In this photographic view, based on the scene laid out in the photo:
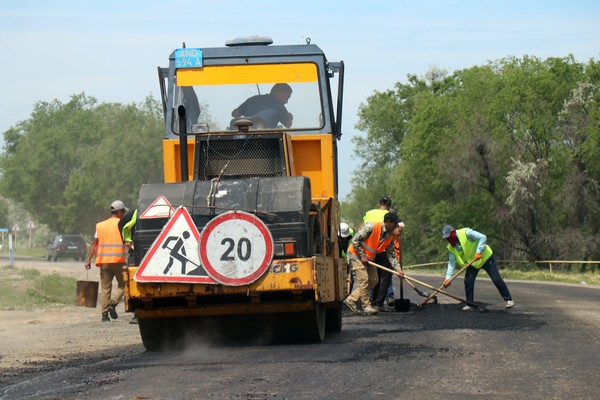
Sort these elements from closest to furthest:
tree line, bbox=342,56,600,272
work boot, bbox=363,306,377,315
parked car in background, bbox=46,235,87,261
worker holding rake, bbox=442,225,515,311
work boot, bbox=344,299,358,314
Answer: work boot, bbox=363,306,377,315 → work boot, bbox=344,299,358,314 → worker holding rake, bbox=442,225,515,311 → tree line, bbox=342,56,600,272 → parked car in background, bbox=46,235,87,261

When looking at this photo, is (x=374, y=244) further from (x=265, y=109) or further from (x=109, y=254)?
(x=265, y=109)

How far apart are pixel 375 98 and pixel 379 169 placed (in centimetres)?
529

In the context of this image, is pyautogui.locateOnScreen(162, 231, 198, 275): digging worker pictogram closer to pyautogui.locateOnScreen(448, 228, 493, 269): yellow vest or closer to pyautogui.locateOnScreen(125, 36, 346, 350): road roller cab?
pyautogui.locateOnScreen(125, 36, 346, 350): road roller cab

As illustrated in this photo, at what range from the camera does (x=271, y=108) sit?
12156mm

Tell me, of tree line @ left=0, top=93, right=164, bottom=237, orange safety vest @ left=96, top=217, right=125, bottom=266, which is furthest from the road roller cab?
tree line @ left=0, top=93, right=164, bottom=237

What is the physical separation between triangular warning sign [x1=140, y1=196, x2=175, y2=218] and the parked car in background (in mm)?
52409

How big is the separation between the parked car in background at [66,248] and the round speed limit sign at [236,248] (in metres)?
52.9

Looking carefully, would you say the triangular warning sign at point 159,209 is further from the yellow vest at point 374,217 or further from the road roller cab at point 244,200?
the yellow vest at point 374,217

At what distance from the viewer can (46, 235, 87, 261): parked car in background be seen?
61.6m

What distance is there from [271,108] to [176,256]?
2639 millimetres

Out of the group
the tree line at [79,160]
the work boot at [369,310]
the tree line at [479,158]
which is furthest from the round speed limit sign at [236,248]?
the tree line at [79,160]

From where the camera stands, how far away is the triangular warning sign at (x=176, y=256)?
1006 cm

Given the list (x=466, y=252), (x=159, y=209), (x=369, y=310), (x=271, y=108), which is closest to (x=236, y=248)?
(x=159, y=209)

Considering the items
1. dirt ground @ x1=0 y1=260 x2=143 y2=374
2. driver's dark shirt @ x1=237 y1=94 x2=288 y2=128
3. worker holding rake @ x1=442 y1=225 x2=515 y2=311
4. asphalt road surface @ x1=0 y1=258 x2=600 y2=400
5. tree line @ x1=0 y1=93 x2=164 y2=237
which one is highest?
tree line @ x1=0 y1=93 x2=164 y2=237
